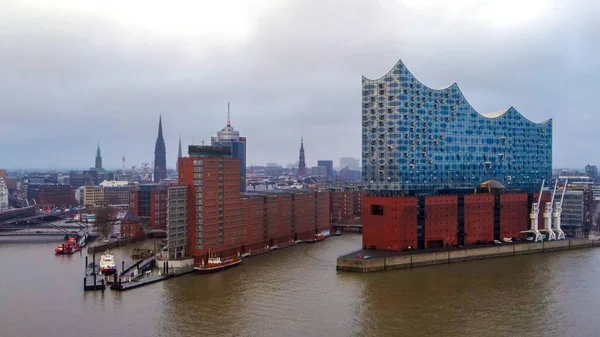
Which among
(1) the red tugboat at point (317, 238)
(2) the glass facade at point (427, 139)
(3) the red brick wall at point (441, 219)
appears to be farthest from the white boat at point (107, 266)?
(3) the red brick wall at point (441, 219)

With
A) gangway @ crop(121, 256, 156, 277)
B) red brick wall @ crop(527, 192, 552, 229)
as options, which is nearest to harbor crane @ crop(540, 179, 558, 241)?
red brick wall @ crop(527, 192, 552, 229)

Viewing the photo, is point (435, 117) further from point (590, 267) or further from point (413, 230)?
point (590, 267)

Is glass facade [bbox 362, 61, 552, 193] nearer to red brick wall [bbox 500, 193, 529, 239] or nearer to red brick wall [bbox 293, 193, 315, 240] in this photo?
red brick wall [bbox 500, 193, 529, 239]

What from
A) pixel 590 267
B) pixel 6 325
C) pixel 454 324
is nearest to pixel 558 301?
pixel 454 324

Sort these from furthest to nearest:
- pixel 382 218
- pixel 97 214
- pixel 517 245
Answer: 1. pixel 97 214
2. pixel 517 245
3. pixel 382 218

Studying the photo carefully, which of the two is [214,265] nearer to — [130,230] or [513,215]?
[130,230]

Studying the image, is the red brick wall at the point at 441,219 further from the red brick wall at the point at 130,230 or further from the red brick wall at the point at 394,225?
the red brick wall at the point at 130,230
